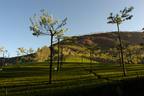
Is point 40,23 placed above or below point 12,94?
above

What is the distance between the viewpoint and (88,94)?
117ft

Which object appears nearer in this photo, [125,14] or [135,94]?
[135,94]

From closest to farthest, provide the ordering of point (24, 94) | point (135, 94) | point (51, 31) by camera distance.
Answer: point (135, 94), point (24, 94), point (51, 31)

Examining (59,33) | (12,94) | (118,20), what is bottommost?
(12,94)

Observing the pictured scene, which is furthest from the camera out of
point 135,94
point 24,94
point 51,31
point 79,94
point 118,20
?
point 118,20

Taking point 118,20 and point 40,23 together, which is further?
point 118,20

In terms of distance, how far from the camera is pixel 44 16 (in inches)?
2899

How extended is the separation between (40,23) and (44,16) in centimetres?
206

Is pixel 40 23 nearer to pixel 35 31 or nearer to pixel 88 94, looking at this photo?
pixel 35 31

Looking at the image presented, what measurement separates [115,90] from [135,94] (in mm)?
2177

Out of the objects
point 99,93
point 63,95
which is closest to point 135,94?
point 99,93

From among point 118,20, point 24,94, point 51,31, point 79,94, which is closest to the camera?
point 79,94

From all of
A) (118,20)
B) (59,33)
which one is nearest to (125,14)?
(118,20)

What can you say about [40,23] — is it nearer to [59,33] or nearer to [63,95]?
[59,33]
